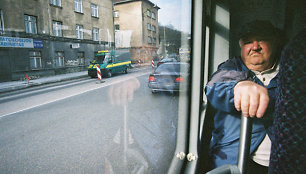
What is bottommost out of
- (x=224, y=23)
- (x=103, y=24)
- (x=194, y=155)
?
(x=194, y=155)

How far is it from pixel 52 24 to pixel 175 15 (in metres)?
0.91

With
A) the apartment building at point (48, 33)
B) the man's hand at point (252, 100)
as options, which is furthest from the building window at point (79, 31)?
the man's hand at point (252, 100)

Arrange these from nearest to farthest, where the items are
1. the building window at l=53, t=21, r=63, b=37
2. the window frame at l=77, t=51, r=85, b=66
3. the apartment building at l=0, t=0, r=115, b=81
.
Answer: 1. the apartment building at l=0, t=0, r=115, b=81
2. the building window at l=53, t=21, r=63, b=37
3. the window frame at l=77, t=51, r=85, b=66

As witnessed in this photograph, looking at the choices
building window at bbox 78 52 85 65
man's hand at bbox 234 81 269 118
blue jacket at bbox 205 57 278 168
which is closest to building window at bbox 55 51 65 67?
building window at bbox 78 52 85 65

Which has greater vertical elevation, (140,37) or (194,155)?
(140,37)

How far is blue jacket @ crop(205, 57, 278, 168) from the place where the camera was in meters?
0.89

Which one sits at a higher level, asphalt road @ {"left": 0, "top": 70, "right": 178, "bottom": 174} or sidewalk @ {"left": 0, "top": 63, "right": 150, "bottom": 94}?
sidewalk @ {"left": 0, "top": 63, "right": 150, "bottom": 94}

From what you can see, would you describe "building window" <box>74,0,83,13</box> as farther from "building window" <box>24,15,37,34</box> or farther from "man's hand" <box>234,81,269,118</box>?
"man's hand" <box>234,81,269,118</box>

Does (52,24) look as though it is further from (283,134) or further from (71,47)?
(283,134)

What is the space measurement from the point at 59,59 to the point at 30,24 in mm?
405

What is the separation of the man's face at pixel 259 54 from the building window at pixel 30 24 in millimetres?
1422

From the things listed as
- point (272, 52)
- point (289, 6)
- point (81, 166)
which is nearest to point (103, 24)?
point (272, 52)

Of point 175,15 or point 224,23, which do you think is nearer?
point 175,15

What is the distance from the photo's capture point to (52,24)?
3.68ft
